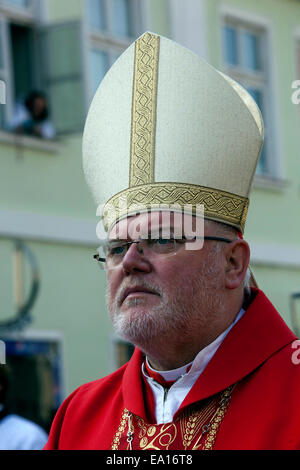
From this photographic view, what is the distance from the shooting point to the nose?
404 cm

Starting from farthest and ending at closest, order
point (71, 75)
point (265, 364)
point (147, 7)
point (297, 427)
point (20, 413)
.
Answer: point (147, 7) < point (71, 75) < point (20, 413) < point (265, 364) < point (297, 427)

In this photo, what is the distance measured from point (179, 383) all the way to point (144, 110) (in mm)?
1010

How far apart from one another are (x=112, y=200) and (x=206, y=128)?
0.43m

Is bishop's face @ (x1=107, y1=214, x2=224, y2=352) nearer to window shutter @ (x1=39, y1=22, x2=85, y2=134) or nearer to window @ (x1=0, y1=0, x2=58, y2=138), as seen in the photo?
window @ (x1=0, y1=0, x2=58, y2=138)

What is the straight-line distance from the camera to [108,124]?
14.8 ft

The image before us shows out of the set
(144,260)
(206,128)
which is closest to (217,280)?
(144,260)

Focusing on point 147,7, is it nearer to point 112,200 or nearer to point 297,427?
point 112,200

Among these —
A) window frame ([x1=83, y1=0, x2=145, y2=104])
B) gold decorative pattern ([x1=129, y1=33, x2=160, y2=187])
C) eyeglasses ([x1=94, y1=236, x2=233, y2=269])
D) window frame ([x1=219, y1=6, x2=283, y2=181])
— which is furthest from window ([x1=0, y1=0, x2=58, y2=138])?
eyeglasses ([x1=94, y1=236, x2=233, y2=269])

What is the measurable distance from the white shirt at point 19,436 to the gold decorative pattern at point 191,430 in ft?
8.85

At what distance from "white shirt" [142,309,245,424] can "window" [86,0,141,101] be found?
8.56 m

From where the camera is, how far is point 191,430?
3977mm

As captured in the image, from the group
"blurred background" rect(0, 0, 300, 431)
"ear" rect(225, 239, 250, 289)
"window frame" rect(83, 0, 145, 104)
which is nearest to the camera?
"ear" rect(225, 239, 250, 289)

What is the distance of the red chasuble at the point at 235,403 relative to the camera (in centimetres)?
383
